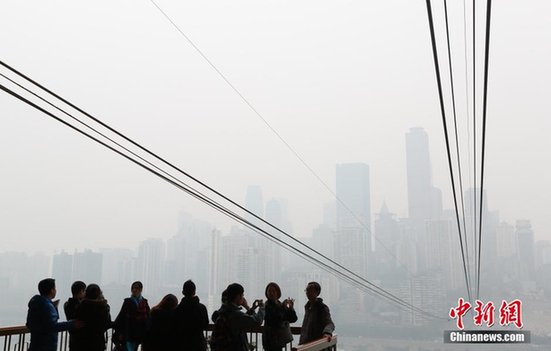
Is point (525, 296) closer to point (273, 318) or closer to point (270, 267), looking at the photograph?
point (270, 267)

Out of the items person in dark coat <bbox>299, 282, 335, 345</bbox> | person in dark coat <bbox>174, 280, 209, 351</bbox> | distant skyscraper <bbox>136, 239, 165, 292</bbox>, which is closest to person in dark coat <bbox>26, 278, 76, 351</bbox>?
person in dark coat <bbox>174, 280, 209, 351</bbox>

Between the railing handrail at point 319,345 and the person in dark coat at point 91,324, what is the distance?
4.99 ft

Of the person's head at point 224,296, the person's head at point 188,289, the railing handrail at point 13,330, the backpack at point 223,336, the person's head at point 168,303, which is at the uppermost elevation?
the person's head at point 188,289

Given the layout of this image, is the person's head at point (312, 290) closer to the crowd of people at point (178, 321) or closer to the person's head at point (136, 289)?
the crowd of people at point (178, 321)

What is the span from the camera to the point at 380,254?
132 metres

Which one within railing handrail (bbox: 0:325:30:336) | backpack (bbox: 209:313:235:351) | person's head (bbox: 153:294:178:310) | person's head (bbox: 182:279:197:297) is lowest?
railing handrail (bbox: 0:325:30:336)

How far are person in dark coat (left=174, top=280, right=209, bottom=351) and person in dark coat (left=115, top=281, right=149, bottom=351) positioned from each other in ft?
4.48

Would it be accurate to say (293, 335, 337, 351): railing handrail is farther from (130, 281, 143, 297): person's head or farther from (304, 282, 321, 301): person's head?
(130, 281, 143, 297): person's head

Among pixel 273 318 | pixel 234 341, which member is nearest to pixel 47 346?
pixel 234 341

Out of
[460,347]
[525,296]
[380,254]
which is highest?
[380,254]

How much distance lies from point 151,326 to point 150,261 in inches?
2755

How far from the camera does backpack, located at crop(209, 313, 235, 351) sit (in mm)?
3834

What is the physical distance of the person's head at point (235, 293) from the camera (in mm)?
3871

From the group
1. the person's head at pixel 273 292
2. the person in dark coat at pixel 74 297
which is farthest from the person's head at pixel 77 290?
the person's head at pixel 273 292
